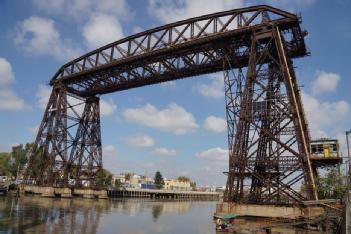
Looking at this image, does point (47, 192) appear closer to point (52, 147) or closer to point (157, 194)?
point (52, 147)

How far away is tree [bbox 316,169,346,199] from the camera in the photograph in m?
31.2

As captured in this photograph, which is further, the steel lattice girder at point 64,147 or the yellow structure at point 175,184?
the yellow structure at point 175,184

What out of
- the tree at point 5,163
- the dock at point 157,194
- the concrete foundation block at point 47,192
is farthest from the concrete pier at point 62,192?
the tree at point 5,163

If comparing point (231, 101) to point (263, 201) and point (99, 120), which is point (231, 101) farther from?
point (99, 120)

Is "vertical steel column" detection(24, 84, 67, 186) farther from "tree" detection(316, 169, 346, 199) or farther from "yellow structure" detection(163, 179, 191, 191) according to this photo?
"yellow structure" detection(163, 179, 191, 191)

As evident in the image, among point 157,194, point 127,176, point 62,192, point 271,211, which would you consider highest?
point 127,176

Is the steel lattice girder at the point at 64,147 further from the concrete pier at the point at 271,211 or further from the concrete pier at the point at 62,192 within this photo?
the concrete pier at the point at 271,211

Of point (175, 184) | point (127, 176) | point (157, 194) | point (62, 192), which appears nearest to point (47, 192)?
point (62, 192)

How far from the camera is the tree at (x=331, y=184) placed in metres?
31.2

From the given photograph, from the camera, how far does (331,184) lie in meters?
31.8

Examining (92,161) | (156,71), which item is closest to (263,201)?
(156,71)

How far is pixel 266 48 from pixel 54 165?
1362 inches

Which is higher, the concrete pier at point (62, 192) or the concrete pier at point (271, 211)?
the concrete pier at point (62, 192)

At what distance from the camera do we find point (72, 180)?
55.4 m
